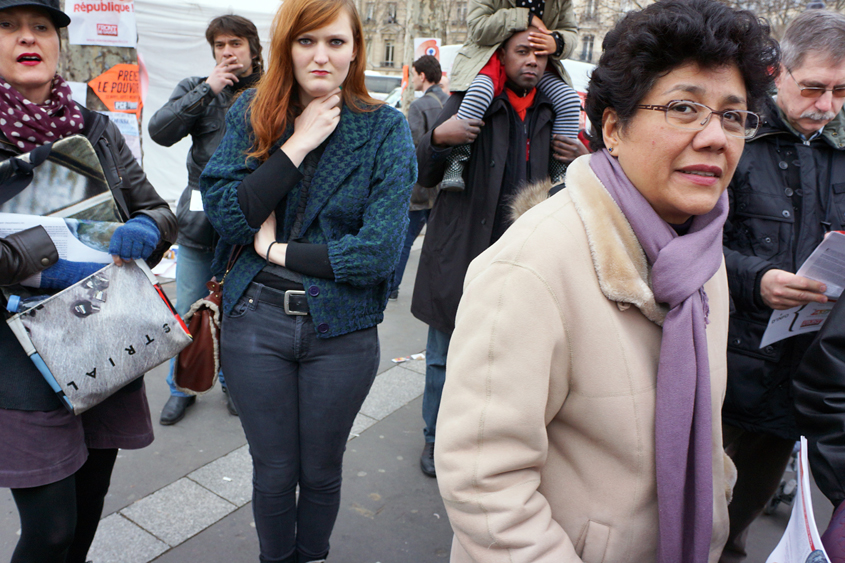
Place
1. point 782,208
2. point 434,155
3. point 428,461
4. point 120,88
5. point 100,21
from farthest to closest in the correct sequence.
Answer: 1. point 120,88
2. point 100,21
3. point 428,461
4. point 434,155
5. point 782,208

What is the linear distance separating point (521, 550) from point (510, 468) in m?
0.15

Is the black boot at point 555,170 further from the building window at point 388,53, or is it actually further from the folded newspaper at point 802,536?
the building window at point 388,53

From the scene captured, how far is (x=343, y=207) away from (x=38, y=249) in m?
0.87

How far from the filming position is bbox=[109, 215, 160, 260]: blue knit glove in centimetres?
190

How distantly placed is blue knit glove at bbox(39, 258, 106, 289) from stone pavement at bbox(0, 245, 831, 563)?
1.35 meters

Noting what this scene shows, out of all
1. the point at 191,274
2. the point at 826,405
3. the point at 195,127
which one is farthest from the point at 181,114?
the point at 826,405

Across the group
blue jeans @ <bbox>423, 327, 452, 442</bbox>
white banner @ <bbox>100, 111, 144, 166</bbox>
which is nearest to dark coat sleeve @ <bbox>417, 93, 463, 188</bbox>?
blue jeans @ <bbox>423, 327, 452, 442</bbox>

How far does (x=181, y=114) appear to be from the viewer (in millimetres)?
3363

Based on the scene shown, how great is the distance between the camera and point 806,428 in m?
1.60

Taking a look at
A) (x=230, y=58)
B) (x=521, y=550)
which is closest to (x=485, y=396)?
(x=521, y=550)

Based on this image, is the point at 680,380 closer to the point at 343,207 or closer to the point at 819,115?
the point at 343,207

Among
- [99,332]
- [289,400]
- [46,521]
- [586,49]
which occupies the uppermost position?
[586,49]

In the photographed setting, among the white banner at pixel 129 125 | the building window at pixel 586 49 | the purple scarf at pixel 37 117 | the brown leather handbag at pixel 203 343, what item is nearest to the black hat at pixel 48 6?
the purple scarf at pixel 37 117

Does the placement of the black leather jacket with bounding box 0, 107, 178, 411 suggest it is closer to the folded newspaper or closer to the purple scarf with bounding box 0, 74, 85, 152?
the purple scarf with bounding box 0, 74, 85, 152
